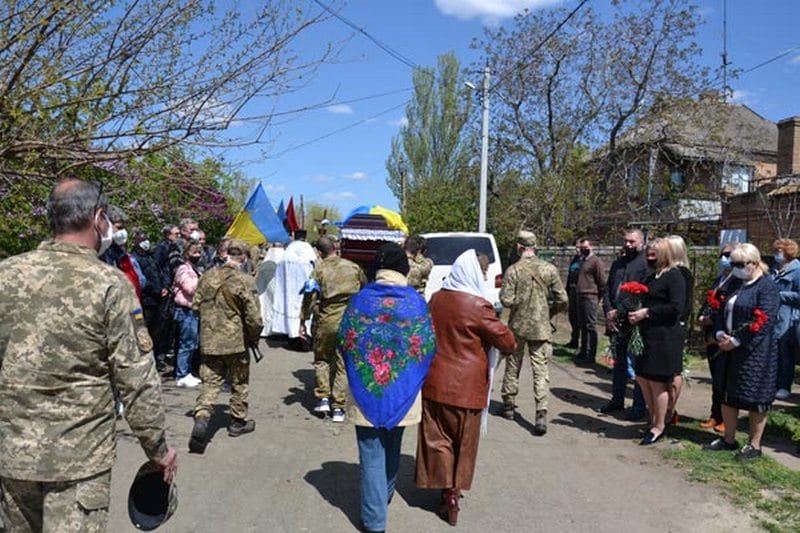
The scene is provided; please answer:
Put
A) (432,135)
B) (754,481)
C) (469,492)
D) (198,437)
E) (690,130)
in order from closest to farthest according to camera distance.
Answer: (469,492), (754,481), (198,437), (690,130), (432,135)

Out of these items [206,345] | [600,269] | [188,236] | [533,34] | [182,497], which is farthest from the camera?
[533,34]

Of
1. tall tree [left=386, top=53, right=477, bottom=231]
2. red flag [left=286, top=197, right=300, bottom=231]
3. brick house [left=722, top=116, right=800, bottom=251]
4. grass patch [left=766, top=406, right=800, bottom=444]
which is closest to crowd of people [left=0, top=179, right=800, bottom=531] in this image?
grass patch [left=766, top=406, right=800, bottom=444]

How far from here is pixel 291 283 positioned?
1092 cm

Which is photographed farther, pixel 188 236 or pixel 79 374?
pixel 188 236

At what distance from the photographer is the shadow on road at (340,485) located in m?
4.51

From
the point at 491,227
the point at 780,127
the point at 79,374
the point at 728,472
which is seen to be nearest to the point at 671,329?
the point at 728,472

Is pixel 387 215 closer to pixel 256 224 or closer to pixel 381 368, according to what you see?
pixel 256 224

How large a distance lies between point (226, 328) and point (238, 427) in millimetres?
1015

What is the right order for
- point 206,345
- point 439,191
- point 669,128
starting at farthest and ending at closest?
point 439,191 < point 669,128 < point 206,345

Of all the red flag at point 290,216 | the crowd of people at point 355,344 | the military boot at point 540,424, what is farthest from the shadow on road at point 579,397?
the red flag at point 290,216

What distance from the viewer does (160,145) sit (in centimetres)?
475

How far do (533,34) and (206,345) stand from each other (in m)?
20.4

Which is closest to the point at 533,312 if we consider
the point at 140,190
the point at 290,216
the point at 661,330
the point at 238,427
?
the point at 661,330

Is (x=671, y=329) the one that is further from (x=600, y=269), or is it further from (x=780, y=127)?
(x=780, y=127)
